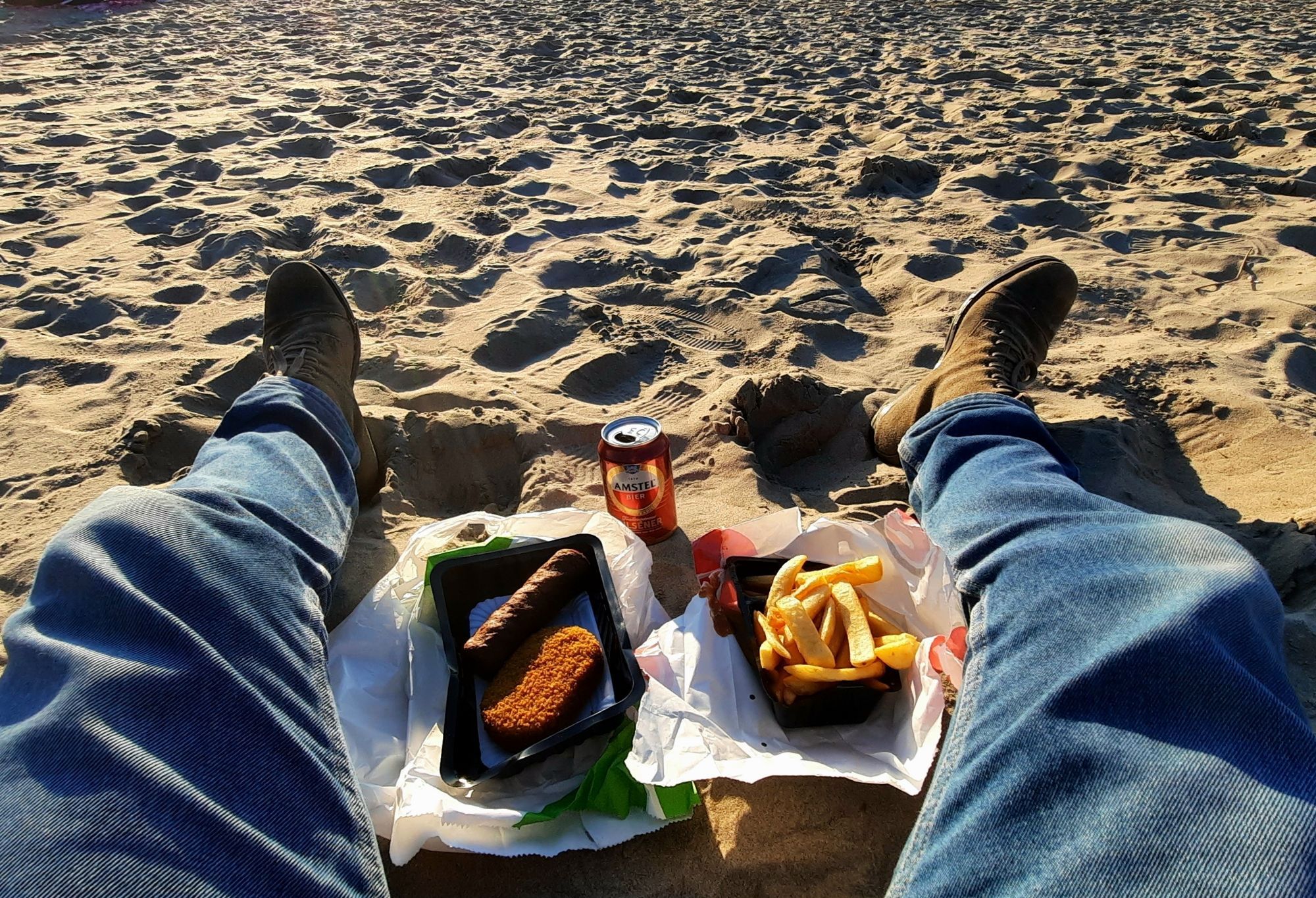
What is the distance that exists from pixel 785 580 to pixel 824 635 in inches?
7.2

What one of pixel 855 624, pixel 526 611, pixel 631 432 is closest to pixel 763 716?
pixel 855 624

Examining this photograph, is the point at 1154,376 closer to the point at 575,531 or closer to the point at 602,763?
the point at 575,531

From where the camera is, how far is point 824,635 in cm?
154

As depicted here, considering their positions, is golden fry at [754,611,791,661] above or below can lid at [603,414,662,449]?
below

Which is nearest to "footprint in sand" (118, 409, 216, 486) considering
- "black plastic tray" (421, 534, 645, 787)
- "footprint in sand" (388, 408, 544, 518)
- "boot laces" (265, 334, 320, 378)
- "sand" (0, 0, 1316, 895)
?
"sand" (0, 0, 1316, 895)

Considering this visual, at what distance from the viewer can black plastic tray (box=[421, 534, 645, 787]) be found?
1.43 metres

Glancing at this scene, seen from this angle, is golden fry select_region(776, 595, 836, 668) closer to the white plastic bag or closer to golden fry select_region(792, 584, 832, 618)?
golden fry select_region(792, 584, 832, 618)

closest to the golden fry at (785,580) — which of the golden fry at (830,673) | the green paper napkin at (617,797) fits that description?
the golden fry at (830,673)

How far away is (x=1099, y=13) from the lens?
8.60 metres

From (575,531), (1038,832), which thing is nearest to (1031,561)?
(1038,832)

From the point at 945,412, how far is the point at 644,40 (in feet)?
25.8

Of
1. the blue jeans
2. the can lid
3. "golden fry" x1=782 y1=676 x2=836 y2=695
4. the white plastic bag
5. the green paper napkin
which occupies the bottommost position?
the white plastic bag

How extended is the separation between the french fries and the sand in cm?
23

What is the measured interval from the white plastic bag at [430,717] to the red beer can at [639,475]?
68 mm
